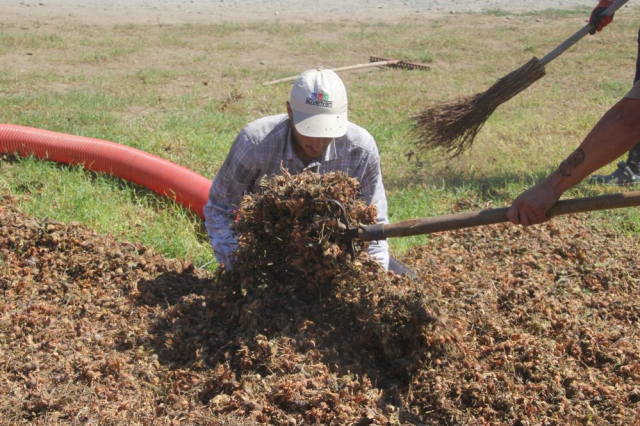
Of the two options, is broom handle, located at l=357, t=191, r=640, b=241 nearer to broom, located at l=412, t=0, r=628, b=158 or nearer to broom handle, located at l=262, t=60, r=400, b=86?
broom, located at l=412, t=0, r=628, b=158

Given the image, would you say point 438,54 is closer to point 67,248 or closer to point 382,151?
point 382,151

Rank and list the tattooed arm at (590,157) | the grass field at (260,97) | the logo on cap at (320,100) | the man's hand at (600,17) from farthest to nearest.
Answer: the man's hand at (600,17)
the grass field at (260,97)
the logo on cap at (320,100)
the tattooed arm at (590,157)

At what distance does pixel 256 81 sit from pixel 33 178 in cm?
413

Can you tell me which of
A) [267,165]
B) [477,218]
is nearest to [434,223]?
[477,218]

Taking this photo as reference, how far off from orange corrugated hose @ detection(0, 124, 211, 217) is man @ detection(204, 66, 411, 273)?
1.30 metres

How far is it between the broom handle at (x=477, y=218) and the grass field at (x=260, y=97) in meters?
1.64

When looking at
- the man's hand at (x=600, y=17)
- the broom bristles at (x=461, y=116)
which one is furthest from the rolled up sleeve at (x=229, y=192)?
the man's hand at (x=600, y=17)

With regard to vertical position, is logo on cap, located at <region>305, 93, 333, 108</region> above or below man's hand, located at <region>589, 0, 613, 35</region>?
below

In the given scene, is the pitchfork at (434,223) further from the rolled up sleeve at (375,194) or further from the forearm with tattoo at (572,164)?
the rolled up sleeve at (375,194)

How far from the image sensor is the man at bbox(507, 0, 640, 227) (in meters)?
2.64

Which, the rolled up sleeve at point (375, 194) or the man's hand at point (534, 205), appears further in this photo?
the rolled up sleeve at point (375, 194)

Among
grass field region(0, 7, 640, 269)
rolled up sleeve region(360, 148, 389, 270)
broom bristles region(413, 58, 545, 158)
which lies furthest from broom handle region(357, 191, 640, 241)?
broom bristles region(413, 58, 545, 158)

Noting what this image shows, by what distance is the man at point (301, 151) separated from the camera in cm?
Result: 322

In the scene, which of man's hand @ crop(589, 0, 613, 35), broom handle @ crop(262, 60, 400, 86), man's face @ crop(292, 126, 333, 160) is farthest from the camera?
broom handle @ crop(262, 60, 400, 86)
